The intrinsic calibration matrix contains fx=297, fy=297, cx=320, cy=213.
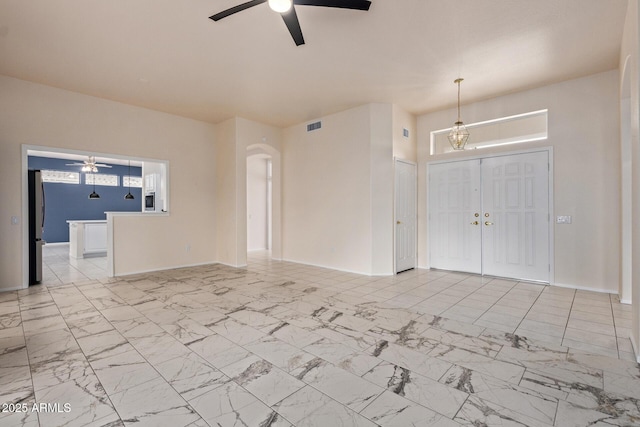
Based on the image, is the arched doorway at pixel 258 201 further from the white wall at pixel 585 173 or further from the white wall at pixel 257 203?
the white wall at pixel 585 173

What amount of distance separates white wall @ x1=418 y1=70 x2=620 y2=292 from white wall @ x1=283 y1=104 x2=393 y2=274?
2.53 metres

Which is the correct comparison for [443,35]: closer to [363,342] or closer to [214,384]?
[363,342]

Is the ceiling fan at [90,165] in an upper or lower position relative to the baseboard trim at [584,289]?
upper

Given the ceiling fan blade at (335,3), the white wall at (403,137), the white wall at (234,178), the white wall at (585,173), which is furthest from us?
the white wall at (234,178)

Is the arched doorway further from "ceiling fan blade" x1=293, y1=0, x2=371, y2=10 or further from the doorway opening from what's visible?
"ceiling fan blade" x1=293, y1=0, x2=371, y2=10

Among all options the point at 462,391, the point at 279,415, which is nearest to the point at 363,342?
the point at 462,391

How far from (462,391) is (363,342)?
37.5 inches

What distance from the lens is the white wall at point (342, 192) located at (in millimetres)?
5711

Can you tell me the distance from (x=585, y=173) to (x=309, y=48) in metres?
4.53

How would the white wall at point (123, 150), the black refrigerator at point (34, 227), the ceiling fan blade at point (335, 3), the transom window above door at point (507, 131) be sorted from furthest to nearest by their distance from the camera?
the transom window above door at point (507, 131) < the black refrigerator at point (34, 227) < the white wall at point (123, 150) < the ceiling fan blade at point (335, 3)

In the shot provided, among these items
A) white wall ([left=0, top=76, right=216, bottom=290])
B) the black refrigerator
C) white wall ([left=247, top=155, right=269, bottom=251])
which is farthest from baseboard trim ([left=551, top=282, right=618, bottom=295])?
the black refrigerator

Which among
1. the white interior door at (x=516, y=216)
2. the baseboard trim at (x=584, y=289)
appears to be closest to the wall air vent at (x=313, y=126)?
the white interior door at (x=516, y=216)

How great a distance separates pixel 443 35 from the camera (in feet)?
11.4

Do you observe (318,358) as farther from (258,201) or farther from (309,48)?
(258,201)
